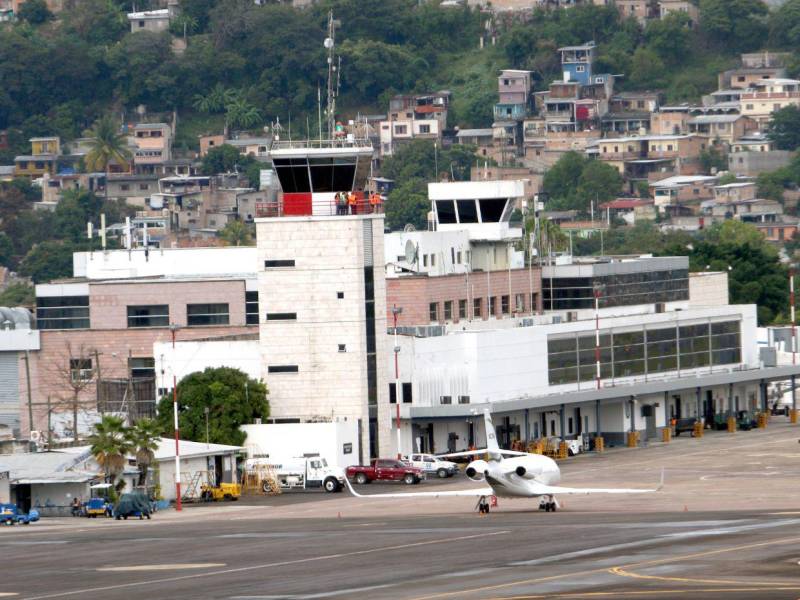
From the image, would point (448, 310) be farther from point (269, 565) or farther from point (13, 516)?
point (269, 565)

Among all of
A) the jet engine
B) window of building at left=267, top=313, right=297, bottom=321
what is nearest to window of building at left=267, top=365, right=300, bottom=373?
Answer: window of building at left=267, top=313, right=297, bottom=321

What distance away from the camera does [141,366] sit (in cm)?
14188

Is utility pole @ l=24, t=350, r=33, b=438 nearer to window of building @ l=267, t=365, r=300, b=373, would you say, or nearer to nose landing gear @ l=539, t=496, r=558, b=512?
window of building @ l=267, t=365, r=300, b=373

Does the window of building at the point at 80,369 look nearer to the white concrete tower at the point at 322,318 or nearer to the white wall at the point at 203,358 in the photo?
the white wall at the point at 203,358

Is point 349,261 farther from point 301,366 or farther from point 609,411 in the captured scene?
point 609,411

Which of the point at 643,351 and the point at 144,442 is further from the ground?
the point at 643,351

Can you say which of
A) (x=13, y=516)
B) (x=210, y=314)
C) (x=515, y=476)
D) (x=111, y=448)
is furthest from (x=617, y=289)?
(x=515, y=476)

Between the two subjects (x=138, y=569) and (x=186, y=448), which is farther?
(x=186, y=448)

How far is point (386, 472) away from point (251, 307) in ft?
124

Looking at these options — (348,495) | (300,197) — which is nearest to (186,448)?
(348,495)

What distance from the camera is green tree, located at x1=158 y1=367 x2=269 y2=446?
11388cm

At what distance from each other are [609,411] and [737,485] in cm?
3401

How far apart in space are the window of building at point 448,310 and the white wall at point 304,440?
34336 millimetres

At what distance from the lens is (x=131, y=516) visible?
319 ft
